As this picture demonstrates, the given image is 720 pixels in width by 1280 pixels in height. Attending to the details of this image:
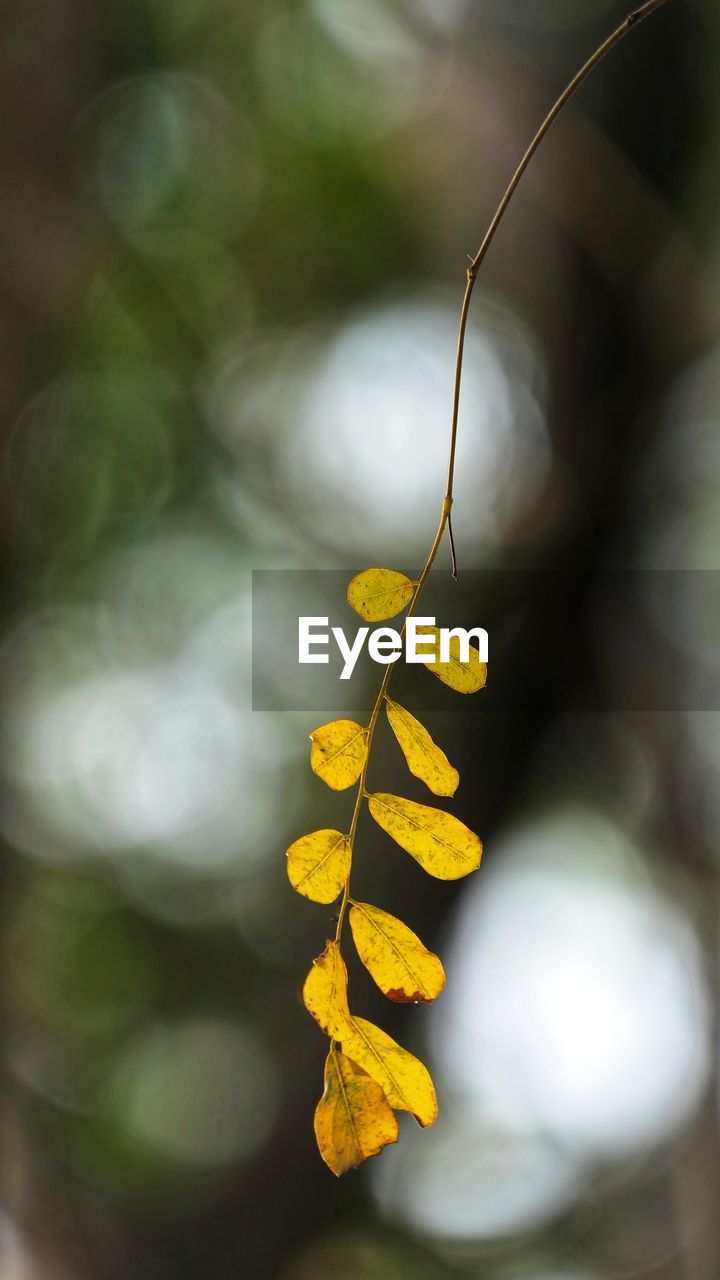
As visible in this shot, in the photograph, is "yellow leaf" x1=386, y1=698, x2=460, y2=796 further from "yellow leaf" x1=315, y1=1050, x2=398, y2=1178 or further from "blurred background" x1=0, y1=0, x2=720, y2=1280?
"blurred background" x1=0, y1=0, x2=720, y2=1280

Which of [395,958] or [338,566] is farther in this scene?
[338,566]

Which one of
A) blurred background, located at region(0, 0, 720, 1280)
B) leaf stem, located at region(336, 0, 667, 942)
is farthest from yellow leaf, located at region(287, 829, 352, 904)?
blurred background, located at region(0, 0, 720, 1280)

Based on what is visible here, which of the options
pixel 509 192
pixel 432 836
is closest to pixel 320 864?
pixel 432 836

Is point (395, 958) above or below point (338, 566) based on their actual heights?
below

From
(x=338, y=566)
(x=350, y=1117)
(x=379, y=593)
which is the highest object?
(x=338, y=566)

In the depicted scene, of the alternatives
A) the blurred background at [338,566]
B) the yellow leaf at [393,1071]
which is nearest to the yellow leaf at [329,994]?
the yellow leaf at [393,1071]

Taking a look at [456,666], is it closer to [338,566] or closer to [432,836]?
[432,836]

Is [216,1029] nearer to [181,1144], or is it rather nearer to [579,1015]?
[181,1144]
